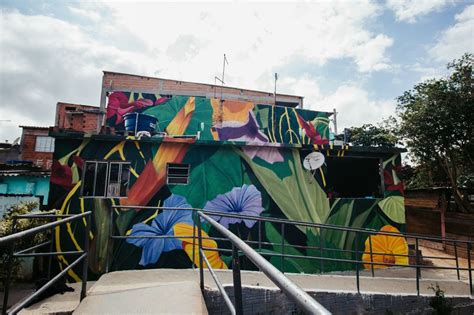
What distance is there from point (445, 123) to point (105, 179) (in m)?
12.3

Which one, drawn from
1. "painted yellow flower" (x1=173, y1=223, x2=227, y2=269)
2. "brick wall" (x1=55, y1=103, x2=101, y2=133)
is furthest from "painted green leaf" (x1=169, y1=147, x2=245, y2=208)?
"brick wall" (x1=55, y1=103, x2=101, y2=133)

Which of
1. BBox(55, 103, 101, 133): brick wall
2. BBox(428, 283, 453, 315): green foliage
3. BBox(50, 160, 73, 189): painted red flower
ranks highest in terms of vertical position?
BBox(55, 103, 101, 133): brick wall

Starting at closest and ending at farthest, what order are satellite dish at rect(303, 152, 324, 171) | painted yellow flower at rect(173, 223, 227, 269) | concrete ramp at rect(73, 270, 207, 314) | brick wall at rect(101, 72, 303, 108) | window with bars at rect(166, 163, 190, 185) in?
concrete ramp at rect(73, 270, 207, 314) → painted yellow flower at rect(173, 223, 227, 269) → window with bars at rect(166, 163, 190, 185) → satellite dish at rect(303, 152, 324, 171) → brick wall at rect(101, 72, 303, 108)

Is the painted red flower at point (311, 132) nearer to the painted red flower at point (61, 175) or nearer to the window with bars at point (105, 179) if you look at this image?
the window with bars at point (105, 179)

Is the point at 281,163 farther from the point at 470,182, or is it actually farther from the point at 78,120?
the point at 78,120

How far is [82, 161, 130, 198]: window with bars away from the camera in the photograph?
5777mm

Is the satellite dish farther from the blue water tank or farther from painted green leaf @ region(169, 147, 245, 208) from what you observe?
the blue water tank

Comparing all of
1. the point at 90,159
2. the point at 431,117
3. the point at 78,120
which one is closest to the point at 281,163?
the point at 90,159

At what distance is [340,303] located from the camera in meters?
4.07

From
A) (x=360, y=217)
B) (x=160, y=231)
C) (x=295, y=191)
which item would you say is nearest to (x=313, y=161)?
(x=295, y=191)

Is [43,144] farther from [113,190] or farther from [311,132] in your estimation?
[311,132]

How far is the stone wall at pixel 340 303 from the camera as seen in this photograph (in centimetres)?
346

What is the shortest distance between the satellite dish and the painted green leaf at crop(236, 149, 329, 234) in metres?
0.17

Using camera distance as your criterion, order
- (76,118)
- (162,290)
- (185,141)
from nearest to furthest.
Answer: (162,290), (185,141), (76,118)
